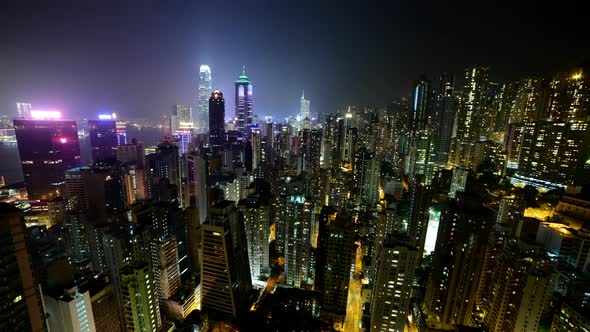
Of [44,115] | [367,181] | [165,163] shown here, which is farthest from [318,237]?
[44,115]

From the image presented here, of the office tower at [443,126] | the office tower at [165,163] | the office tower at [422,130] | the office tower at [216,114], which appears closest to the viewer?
the office tower at [165,163]

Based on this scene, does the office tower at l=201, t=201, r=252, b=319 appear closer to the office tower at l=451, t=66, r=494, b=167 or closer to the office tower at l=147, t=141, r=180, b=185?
the office tower at l=147, t=141, r=180, b=185

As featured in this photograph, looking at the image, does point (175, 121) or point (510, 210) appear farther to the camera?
point (175, 121)

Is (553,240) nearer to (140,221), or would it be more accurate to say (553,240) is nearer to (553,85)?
(553,85)

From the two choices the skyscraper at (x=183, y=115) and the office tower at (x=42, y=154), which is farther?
the skyscraper at (x=183, y=115)

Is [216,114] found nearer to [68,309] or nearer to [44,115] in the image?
[44,115]

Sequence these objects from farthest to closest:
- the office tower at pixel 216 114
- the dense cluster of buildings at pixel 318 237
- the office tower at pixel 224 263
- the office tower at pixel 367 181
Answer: the office tower at pixel 216 114, the office tower at pixel 367 181, the office tower at pixel 224 263, the dense cluster of buildings at pixel 318 237

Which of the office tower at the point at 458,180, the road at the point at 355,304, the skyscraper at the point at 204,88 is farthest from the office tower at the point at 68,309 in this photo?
the skyscraper at the point at 204,88

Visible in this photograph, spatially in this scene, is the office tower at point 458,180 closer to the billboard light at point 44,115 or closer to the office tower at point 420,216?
the office tower at point 420,216
